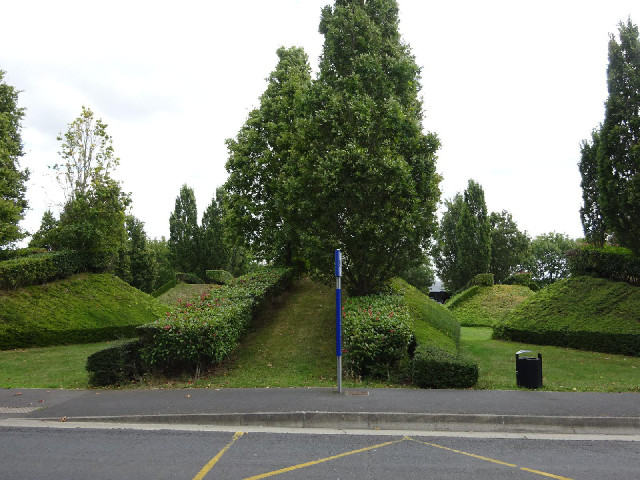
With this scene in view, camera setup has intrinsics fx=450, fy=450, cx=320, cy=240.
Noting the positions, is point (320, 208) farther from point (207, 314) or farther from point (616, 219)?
point (616, 219)

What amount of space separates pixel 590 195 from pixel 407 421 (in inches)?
781

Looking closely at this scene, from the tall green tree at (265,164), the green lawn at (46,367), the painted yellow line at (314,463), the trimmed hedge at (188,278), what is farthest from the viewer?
the trimmed hedge at (188,278)

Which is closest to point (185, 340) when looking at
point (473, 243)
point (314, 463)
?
point (314, 463)

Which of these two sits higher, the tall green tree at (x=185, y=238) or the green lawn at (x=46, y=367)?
the tall green tree at (x=185, y=238)

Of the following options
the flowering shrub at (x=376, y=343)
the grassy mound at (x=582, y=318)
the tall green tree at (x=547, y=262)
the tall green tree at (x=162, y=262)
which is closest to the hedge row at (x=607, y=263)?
the grassy mound at (x=582, y=318)

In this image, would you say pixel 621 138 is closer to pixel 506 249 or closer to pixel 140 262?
pixel 506 249

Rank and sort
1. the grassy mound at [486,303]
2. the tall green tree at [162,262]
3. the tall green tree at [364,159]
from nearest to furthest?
the tall green tree at [364,159]
the grassy mound at [486,303]
the tall green tree at [162,262]

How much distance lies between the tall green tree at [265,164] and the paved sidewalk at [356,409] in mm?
11945

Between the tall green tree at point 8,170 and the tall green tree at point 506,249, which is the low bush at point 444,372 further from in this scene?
the tall green tree at point 506,249

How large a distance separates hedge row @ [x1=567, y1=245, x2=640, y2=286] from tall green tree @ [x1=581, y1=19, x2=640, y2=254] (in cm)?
119

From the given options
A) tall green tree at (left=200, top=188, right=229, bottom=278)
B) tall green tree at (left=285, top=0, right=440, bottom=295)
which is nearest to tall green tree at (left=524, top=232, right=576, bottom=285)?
tall green tree at (left=200, top=188, right=229, bottom=278)

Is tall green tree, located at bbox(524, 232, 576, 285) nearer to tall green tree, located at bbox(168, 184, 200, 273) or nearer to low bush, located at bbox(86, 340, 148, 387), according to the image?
tall green tree, located at bbox(168, 184, 200, 273)

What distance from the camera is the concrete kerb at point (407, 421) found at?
705cm

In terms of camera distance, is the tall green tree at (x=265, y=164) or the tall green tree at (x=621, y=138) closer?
the tall green tree at (x=621, y=138)
